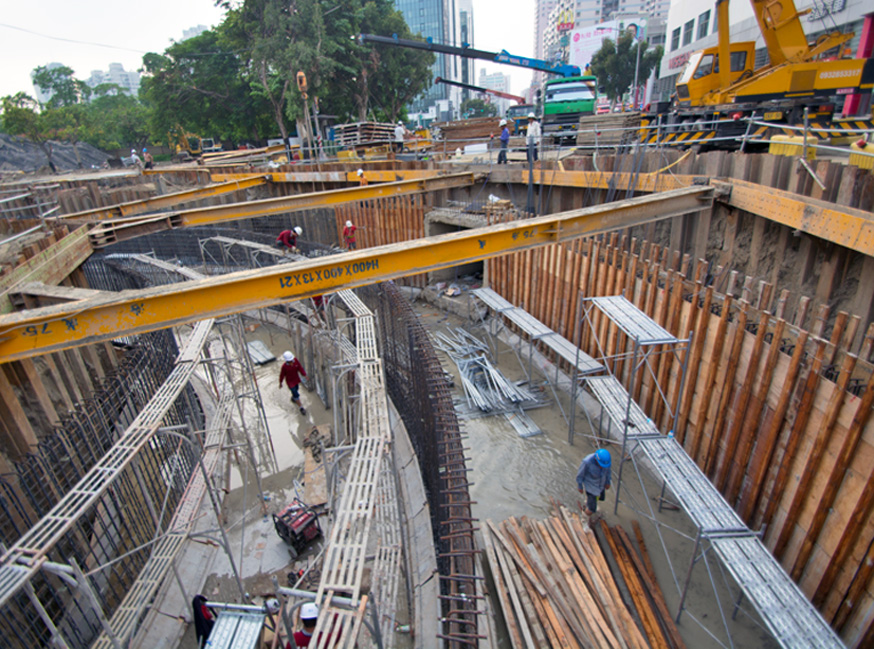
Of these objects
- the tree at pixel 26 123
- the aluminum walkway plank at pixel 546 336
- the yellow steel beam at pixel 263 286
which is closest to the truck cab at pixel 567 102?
the aluminum walkway plank at pixel 546 336

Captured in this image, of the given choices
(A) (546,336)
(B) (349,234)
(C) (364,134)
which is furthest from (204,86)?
(A) (546,336)

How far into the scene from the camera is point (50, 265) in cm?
774

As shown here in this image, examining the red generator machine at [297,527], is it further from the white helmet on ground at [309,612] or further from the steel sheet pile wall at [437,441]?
the white helmet on ground at [309,612]

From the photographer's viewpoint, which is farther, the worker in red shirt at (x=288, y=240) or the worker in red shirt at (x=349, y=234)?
the worker in red shirt at (x=349, y=234)

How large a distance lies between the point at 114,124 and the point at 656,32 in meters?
88.0

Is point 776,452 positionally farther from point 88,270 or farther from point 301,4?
point 301,4

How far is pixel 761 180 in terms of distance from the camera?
7465mm

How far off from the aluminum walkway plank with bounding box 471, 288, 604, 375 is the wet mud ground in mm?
1016

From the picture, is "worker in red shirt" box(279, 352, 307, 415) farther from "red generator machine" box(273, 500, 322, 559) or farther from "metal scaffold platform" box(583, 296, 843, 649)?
"metal scaffold platform" box(583, 296, 843, 649)

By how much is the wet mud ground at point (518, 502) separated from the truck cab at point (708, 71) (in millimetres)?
10406

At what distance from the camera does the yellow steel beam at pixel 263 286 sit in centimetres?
441

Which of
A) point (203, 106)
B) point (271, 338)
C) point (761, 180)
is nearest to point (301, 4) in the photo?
point (203, 106)

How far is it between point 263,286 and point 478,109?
114627 millimetres

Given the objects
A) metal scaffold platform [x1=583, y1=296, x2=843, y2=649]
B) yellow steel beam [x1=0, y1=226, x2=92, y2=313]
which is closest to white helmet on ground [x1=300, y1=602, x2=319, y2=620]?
metal scaffold platform [x1=583, y1=296, x2=843, y2=649]
